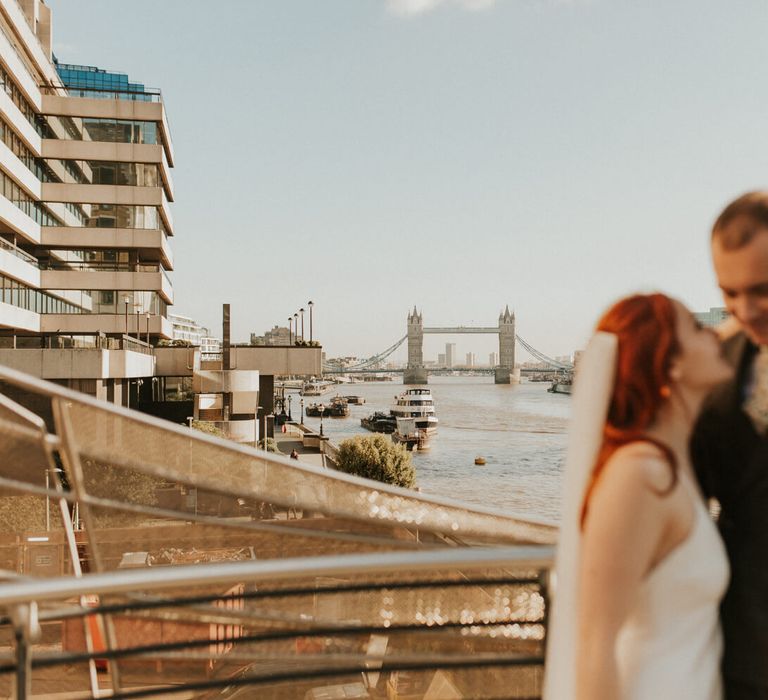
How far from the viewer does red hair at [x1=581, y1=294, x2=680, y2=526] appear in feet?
4.58

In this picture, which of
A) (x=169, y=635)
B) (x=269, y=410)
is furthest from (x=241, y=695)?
(x=269, y=410)

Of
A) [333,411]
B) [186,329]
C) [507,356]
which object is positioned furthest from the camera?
[186,329]

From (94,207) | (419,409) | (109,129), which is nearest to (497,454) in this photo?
(419,409)

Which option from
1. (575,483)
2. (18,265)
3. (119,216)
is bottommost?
(575,483)

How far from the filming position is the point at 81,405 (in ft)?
7.04

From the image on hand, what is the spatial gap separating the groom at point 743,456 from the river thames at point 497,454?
53.1ft

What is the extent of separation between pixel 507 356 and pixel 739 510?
127 meters

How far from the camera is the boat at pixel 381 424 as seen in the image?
213ft

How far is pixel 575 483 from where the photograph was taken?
146 cm

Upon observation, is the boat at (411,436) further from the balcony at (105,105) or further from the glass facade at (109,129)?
the balcony at (105,105)

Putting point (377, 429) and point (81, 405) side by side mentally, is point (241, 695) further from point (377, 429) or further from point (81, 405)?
point (377, 429)

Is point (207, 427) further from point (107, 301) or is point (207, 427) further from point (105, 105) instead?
point (105, 105)

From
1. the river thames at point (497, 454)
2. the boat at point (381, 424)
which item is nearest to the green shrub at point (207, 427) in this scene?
the river thames at point (497, 454)

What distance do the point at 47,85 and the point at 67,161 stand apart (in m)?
3.38
